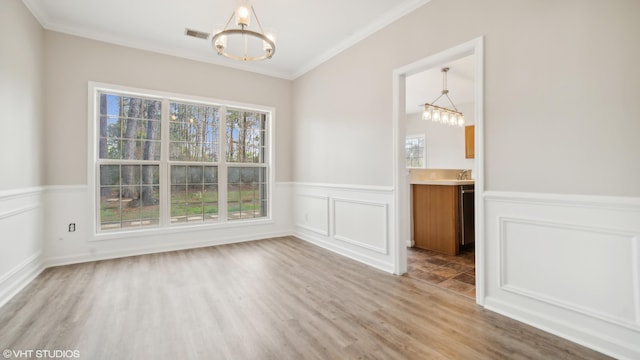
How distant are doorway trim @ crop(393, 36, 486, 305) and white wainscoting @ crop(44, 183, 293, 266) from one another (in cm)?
267

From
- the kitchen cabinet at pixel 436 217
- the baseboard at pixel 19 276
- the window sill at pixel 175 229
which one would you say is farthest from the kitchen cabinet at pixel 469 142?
the baseboard at pixel 19 276

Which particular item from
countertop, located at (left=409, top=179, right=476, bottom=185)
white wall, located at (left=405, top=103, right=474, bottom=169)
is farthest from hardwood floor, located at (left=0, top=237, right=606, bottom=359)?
white wall, located at (left=405, top=103, right=474, bottom=169)

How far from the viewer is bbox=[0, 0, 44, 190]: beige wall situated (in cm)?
251

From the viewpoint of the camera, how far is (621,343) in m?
1.69

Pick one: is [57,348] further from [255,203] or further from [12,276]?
[255,203]

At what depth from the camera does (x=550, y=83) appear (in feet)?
6.48

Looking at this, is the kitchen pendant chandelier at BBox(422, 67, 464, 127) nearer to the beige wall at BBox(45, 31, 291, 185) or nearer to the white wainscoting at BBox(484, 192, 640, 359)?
the white wainscoting at BBox(484, 192, 640, 359)

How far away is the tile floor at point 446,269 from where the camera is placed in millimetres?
2775

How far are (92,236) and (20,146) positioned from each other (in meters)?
1.37

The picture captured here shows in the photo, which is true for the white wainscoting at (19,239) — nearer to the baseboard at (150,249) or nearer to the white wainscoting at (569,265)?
the baseboard at (150,249)

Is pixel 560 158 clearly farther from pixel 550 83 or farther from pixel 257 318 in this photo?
pixel 257 318

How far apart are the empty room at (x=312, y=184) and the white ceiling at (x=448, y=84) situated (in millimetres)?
62

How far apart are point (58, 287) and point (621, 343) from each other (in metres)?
4.56

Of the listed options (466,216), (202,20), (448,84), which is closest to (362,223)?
(466,216)
